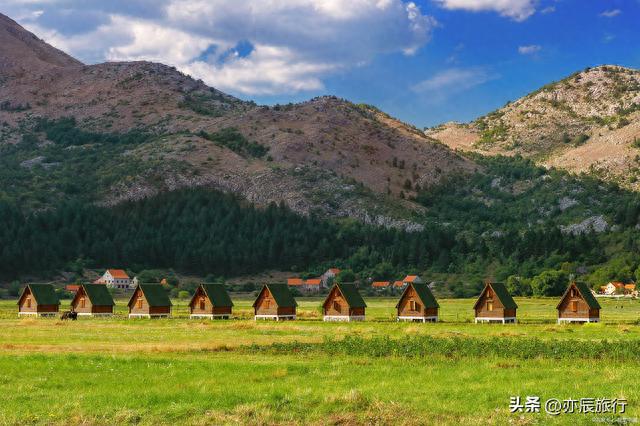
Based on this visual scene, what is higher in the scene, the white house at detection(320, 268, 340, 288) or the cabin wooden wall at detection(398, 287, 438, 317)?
the white house at detection(320, 268, 340, 288)

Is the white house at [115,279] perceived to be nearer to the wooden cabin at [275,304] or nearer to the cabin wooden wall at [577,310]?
the wooden cabin at [275,304]

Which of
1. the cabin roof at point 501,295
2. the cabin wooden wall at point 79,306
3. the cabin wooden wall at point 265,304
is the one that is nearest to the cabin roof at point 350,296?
the cabin wooden wall at point 265,304

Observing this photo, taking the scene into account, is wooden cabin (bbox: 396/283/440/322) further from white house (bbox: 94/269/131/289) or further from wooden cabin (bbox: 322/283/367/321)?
white house (bbox: 94/269/131/289)

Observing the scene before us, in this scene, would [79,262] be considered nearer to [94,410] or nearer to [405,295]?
[405,295]

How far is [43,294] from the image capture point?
314 ft

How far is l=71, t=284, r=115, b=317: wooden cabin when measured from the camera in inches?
3681

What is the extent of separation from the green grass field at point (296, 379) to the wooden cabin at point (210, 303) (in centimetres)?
3261

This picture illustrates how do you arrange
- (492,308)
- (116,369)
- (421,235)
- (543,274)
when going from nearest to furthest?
(116,369), (492,308), (543,274), (421,235)

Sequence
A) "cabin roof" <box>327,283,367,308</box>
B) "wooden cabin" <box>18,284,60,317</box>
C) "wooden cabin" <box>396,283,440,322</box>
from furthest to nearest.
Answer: "wooden cabin" <box>18,284,60,317</box>
"cabin roof" <box>327,283,367,308</box>
"wooden cabin" <box>396,283,440,322</box>

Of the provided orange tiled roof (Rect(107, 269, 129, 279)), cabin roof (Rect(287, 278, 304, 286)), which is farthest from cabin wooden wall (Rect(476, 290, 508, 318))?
orange tiled roof (Rect(107, 269, 129, 279))

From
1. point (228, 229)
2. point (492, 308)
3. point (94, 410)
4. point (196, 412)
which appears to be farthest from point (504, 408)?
point (228, 229)

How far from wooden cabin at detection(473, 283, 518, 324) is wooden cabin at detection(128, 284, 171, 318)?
32.8m

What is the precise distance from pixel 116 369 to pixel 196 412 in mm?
11269

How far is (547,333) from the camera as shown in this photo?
205ft
